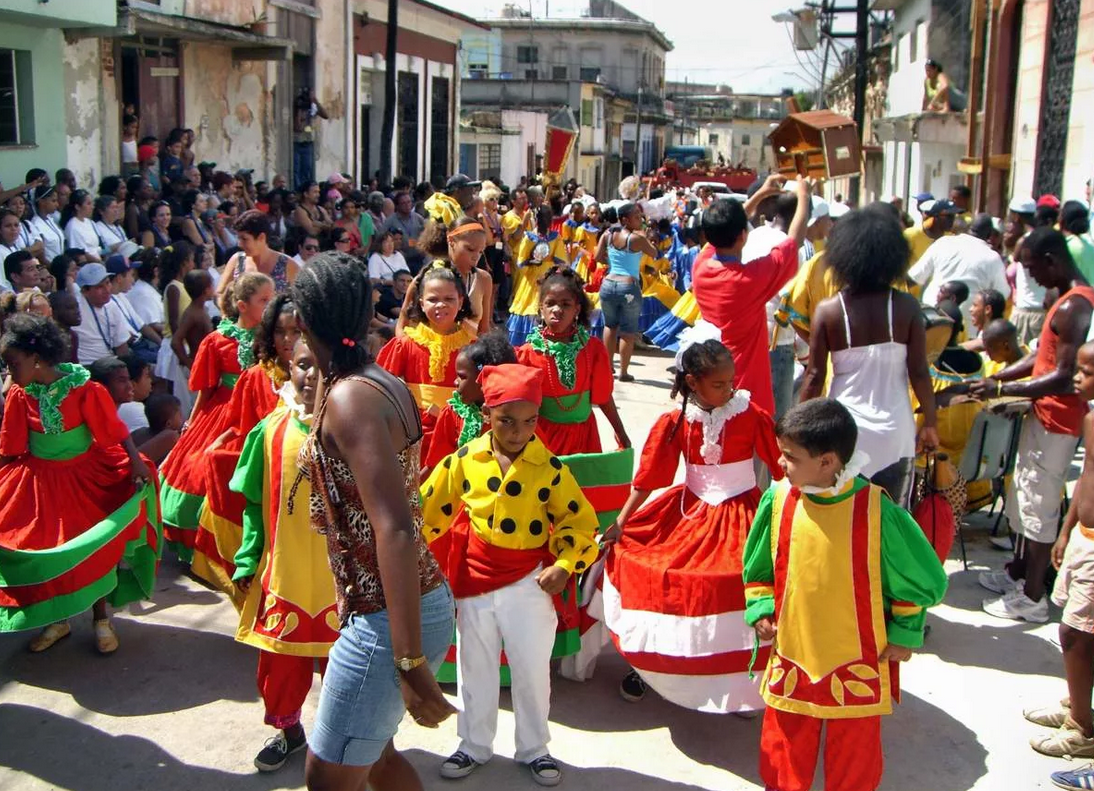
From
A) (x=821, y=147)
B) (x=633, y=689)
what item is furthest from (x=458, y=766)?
(x=821, y=147)

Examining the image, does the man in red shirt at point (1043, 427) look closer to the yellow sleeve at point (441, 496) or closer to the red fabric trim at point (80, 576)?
the yellow sleeve at point (441, 496)

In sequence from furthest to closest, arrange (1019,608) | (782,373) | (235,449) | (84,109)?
(84,109) < (782,373) < (1019,608) < (235,449)

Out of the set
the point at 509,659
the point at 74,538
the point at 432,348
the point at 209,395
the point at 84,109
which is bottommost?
Result: the point at 509,659

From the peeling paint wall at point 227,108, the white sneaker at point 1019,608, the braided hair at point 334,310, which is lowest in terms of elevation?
the white sneaker at point 1019,608

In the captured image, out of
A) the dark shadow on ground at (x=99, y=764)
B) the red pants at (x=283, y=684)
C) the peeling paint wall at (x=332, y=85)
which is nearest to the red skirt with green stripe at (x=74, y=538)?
the dark shadow on ground at (x=99, y=764)

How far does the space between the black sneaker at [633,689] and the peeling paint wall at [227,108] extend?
1295 centimetres

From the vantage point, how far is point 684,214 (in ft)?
67.1

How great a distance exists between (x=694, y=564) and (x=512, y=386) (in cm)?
94

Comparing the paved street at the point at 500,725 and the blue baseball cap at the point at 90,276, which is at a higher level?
the blue baseball cap at the point at 90,276

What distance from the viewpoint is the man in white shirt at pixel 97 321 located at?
7.79 metres

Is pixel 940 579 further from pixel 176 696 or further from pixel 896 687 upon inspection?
pixel 176 696

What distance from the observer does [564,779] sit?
404 cm

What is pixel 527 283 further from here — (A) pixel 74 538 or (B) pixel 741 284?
(A) pixel 74 538

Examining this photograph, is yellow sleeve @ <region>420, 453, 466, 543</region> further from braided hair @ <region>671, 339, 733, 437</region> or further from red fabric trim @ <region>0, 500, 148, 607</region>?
red fabric trim @ <region>0, 500, 148, 607</region>
